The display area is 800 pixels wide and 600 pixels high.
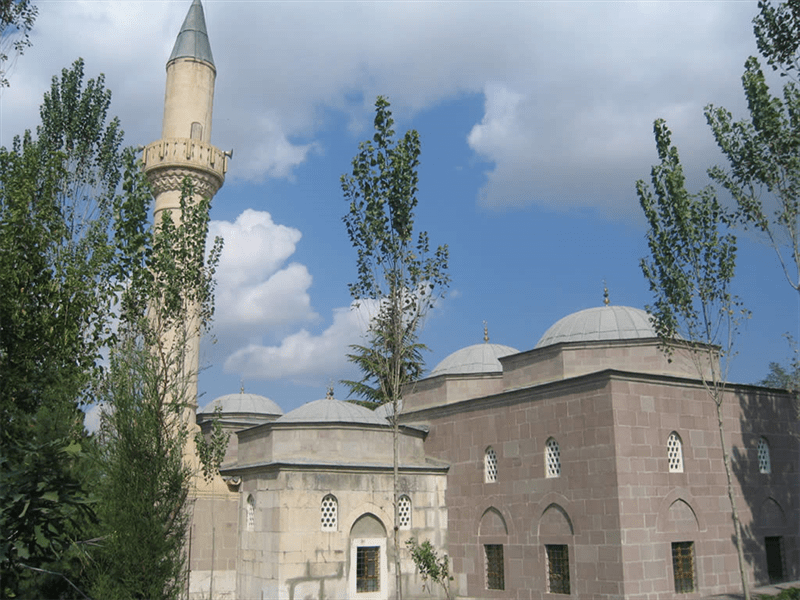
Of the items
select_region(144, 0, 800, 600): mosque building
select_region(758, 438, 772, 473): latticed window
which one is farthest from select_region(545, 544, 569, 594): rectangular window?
select_region(758, 438, 772, 473): latticed window

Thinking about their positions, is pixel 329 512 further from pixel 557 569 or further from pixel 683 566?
pixel 683 566

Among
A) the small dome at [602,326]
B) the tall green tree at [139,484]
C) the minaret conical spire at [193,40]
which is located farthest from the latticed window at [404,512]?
the minaret conical spire at [193,40]

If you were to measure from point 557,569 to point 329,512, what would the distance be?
17.4 feet

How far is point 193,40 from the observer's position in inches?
863

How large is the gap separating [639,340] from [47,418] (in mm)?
13668

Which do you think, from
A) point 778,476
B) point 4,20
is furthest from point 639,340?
point 4,20

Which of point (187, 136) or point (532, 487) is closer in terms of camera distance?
point (532, 487)

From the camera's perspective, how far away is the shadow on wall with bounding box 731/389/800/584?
16203 millimetres

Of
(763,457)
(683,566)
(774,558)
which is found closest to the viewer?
(683,566)

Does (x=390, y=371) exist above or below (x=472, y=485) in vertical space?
above

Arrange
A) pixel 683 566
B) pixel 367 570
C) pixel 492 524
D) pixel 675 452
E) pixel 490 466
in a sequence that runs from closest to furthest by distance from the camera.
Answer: pixel 683 566 < pixel 675 452 < pixel 367 570 < pixel 492 524 < pixel 490 466

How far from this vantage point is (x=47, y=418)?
8.00m

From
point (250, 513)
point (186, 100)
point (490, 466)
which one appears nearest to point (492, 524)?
point (490, 466)

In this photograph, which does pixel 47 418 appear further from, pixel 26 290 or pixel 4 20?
pixel 4 20
